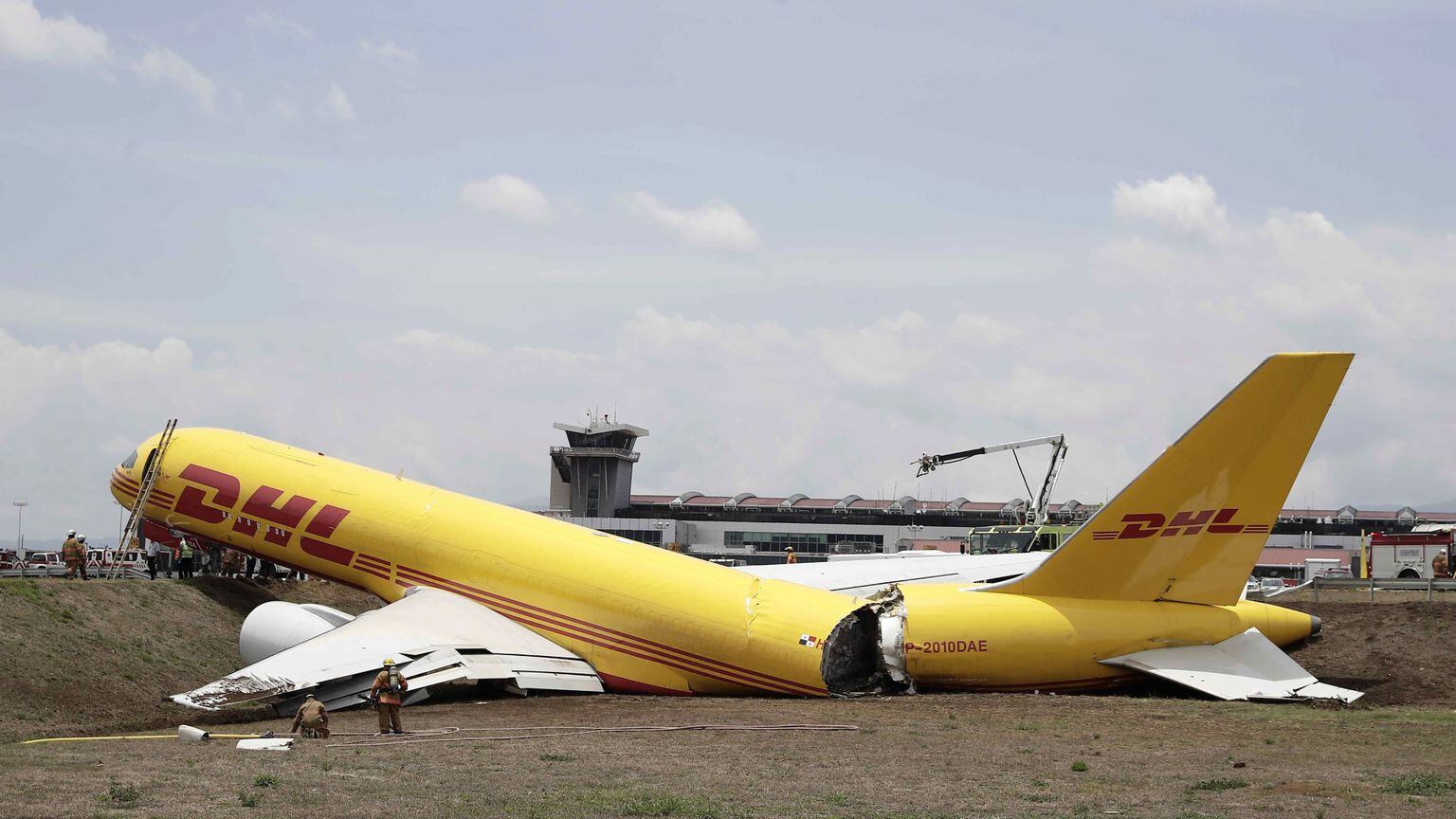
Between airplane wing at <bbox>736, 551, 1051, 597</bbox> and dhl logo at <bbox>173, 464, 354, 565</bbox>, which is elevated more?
dhl logo at <bbox>173, 464, 354, 565</bbox>

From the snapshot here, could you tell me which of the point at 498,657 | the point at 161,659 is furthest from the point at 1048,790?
the point at 161,659

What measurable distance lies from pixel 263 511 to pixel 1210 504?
21.7 metres

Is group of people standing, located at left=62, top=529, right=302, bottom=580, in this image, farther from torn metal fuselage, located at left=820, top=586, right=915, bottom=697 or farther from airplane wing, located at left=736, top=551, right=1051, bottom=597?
torn metal fuselage, located at left=820, top=586, right=915, bottom=697

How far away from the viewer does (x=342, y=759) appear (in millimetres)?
16844

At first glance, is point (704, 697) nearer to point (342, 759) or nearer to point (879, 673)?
point (879, 673)

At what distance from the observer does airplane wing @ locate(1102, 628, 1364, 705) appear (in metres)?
23.0

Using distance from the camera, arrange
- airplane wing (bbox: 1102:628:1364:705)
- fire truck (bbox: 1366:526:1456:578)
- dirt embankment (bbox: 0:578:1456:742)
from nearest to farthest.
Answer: airplane wing (bbox: 1102:628:1364:705)
dirt embankment (bbox: 0:578:1456:742)
fire truck (bbox: 1366:526:1456:578)

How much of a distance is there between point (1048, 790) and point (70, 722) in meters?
19.1

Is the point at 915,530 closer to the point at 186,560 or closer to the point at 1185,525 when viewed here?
the point at 186,560

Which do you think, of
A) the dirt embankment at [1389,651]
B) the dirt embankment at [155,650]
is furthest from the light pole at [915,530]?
the dirt embankment at [1389,651]

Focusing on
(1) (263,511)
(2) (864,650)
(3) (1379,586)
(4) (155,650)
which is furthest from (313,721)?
(3) (1379,586)

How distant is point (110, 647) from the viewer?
30.6 meters

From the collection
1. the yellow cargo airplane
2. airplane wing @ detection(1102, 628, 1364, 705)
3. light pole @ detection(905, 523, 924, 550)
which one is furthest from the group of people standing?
light pole @ detection(905, 523, 924, 550)

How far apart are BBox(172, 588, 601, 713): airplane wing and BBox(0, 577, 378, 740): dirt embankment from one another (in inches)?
92.0
